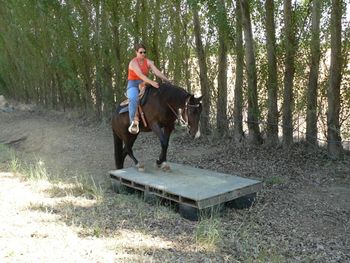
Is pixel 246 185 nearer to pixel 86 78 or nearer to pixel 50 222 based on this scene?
pixel 50 222

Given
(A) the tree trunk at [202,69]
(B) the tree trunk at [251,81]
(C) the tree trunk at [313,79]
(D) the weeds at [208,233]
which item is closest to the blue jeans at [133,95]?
(D) the weeds at [208,233]

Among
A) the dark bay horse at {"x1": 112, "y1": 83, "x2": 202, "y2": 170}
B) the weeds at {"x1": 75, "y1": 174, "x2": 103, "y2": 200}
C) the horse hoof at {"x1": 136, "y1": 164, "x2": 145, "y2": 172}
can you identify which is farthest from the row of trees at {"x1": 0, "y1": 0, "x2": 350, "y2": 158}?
the weeds at {"x1": 75, "y1": 174, "x2": 103, "y2": 200}

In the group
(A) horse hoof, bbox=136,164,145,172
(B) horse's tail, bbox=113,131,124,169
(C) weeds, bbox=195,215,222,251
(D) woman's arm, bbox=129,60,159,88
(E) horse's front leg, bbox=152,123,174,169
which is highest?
(D) woman's arm, bbox=129,60,159,88

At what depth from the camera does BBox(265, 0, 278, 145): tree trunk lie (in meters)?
8.45

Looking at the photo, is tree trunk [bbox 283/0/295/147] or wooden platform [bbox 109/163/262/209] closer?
wooden platform [bbox 109/163/262/209]

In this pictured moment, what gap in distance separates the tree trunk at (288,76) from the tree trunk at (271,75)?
0.21m

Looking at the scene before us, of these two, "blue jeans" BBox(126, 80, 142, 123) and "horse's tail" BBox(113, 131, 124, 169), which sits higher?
"blue jeans" BBox(126, 80, 142, 123)

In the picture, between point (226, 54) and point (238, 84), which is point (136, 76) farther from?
point (226, 54)

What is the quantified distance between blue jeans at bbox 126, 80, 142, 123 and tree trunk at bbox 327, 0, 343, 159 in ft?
11.6

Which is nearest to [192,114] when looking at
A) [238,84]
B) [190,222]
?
[190,222]

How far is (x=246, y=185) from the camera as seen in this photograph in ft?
19.3

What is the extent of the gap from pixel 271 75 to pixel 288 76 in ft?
1.10

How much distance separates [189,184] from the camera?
612 centimetres

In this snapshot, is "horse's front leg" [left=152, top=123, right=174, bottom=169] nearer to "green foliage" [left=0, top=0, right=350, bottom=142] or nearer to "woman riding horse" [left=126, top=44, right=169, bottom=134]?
"woman riding horse" [left=126, top=44, right=169, bottom=134]
